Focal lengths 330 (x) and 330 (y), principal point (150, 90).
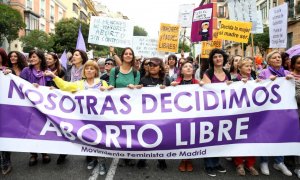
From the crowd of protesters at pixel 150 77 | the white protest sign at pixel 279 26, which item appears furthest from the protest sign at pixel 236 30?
the crowd of protesters at pixel 150 77

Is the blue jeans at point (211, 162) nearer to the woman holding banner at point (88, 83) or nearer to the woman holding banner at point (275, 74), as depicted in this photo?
the woman holding banner at point (275, 74)

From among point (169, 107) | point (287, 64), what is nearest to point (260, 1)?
point (287, 64)

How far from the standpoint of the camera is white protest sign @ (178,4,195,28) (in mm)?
10219

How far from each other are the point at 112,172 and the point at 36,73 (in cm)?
186

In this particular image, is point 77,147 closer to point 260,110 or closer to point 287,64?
point 260,110

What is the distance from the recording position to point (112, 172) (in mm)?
4707

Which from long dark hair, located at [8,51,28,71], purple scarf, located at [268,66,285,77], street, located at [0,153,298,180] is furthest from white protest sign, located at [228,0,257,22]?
long dark hair, located at [8,51,28,71]

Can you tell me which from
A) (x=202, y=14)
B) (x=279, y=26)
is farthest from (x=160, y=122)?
(x=279, y=26)

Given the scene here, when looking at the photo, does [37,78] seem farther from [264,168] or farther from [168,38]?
[168,38]

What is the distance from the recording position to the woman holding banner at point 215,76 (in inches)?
182

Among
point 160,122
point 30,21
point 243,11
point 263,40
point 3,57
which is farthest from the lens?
point 30,21

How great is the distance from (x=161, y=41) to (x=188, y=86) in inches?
214

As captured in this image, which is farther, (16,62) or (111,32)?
(111,32)

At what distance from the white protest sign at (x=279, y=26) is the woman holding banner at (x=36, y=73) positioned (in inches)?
207
